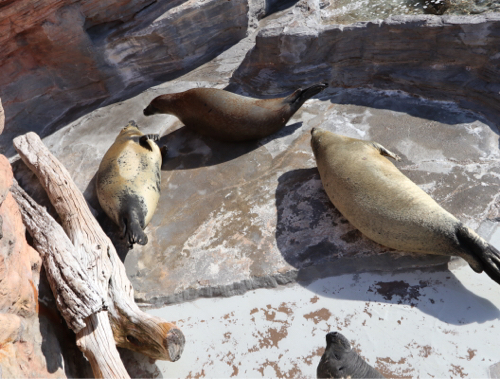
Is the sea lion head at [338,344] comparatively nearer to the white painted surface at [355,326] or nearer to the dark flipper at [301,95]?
the white painted surface at [355,326]

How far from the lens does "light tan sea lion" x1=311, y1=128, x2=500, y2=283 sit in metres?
2.96

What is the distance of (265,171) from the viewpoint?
4.34m

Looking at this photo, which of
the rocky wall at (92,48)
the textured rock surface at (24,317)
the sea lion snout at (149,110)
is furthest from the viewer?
the sea lion snout at (149,110)

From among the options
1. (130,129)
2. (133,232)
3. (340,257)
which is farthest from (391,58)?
(133,232)

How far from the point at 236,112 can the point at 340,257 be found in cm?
205

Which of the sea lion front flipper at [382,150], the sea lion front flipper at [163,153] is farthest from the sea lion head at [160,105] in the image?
the sea lion front flipper at [382,150]

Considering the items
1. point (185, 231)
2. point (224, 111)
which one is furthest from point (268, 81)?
point (185, 231)

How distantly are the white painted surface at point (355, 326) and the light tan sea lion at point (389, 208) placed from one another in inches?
10.2

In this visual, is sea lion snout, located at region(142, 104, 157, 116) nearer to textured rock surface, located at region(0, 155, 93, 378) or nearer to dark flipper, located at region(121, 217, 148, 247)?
dark flipper, located at region(121, 217, 148, 247)

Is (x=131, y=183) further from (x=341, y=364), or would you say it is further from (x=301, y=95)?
(x=341, y=364)

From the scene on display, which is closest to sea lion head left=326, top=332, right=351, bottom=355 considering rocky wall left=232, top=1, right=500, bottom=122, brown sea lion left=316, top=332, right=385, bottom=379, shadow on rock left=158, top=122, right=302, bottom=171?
brown sea lion left=316, top=332, right=385, bottom=379

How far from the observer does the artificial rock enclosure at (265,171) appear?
293 centimetres

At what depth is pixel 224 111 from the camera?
184 inches

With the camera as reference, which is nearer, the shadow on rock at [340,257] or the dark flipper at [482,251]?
the dark flipper at [482,251]
